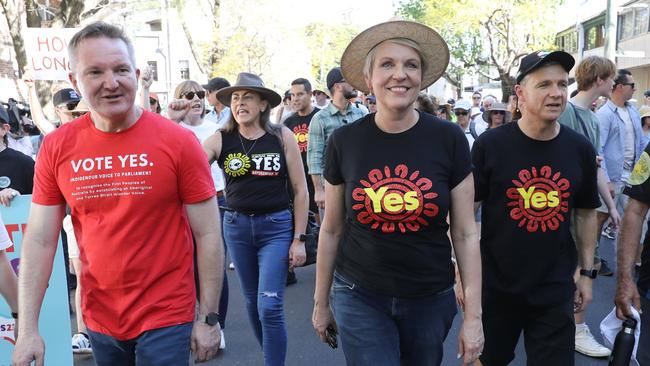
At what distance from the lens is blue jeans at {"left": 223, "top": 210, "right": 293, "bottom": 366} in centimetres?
361

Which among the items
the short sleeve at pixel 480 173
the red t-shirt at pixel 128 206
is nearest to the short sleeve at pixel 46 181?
the red t-shirt at pixel 128 206

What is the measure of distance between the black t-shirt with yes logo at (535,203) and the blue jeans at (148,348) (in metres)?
1.58

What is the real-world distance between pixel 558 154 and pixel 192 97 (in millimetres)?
3760

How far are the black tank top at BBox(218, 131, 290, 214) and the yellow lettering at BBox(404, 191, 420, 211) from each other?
1650mm


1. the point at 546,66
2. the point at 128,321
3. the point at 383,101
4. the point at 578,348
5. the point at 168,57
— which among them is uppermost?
the point at 168,57

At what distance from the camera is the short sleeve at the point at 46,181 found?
2.24 meters

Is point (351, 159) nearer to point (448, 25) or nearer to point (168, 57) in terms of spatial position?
point (168, 57)

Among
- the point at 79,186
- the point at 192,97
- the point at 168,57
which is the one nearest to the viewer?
the point at 79,186

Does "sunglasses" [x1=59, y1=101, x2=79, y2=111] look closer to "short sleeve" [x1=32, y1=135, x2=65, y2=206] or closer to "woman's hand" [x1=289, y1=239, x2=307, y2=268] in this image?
"woman's hand" [x1=289, y1=239, x2=307, y2=268]

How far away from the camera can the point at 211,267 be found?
229 centimetres

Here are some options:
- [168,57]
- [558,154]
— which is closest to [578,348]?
[558,154]

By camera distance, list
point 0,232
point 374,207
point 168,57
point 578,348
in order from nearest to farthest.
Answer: point 374,207 < point 0,232 < point 578,348 < point 168,57

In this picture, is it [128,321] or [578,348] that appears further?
[578,348]

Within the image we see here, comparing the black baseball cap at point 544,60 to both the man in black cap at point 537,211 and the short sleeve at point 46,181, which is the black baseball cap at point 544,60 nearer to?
the man in black cap at point 537,211
